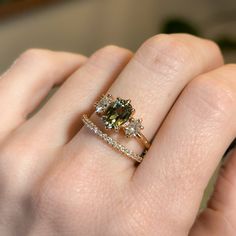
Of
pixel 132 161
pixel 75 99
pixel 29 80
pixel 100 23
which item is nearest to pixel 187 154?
pixel 132 161

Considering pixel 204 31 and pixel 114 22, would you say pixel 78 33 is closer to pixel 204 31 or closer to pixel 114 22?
pixel 114 22

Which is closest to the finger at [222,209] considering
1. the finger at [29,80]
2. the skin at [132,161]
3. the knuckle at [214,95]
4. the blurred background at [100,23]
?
the skin at [132,161]

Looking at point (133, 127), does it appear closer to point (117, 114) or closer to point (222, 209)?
point (117, 114)

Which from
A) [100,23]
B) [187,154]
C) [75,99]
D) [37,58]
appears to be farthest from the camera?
[100,23]

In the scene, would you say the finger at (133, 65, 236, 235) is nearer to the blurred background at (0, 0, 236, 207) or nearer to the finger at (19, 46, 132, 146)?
the finger at (19, 46, 132, 146)

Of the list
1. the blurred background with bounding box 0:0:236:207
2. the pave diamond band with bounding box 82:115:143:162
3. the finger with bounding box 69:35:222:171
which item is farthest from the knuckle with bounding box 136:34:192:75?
the blurred background with bounding box 0:0:236:207
